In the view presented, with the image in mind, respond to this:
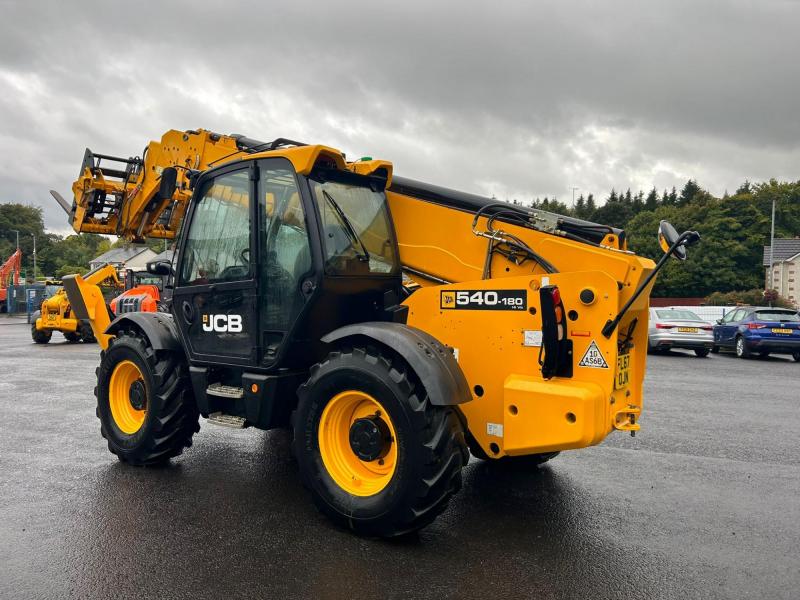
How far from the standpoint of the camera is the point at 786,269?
5184 centimetres

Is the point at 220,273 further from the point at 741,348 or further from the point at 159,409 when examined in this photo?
the point at 741,348

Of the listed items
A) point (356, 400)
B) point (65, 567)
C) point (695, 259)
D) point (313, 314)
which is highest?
point (695, 259)

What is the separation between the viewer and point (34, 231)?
90.2 m

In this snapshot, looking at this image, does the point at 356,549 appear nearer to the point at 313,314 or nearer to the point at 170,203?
the point at 313,314

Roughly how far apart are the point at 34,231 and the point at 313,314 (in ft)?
332

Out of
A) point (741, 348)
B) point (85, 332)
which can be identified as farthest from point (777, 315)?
point (85, 332)

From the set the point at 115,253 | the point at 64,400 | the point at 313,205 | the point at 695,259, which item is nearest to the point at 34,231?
the point at 115,253

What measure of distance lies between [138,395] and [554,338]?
3.75 metres

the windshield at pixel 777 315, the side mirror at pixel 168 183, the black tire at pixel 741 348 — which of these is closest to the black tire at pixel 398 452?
the side mirror at pixel 168 183

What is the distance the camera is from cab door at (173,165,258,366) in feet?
15.5

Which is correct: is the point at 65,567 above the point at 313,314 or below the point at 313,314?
below

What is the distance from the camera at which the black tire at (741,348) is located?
17109mm

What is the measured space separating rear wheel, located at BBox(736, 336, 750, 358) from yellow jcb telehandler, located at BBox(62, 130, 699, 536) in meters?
14.7

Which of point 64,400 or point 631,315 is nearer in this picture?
point 631,315
